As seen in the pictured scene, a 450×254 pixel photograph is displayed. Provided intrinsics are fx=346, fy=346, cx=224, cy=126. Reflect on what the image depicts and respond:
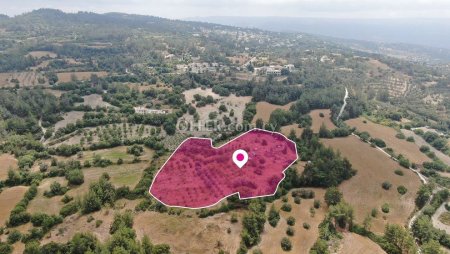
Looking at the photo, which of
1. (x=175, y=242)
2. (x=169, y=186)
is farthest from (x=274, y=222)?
(x=169, y=186)

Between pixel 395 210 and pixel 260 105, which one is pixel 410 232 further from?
pixel 260 105

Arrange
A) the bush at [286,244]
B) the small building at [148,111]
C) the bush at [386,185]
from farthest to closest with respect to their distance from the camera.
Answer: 1. the small building at [148,111]
2. the bush at [386,185]
3. the bush at [286,244]

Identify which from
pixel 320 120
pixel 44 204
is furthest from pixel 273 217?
pixel 320 120

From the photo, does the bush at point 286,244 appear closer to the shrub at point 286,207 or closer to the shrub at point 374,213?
the shrub at point 286,207

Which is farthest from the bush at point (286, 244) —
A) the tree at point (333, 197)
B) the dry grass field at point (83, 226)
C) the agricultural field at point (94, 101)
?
the agricultural field at point (94, 101)

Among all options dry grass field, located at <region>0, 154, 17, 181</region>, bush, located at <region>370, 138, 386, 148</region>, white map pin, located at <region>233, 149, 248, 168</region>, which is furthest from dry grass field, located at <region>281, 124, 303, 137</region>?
dry grass field, located at <region>0, 154, 17, 181</region>

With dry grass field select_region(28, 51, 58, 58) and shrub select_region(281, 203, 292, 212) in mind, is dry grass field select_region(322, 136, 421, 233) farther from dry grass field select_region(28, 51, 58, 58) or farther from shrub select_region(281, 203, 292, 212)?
dry grass field select_region(28, 51, 58, 58)
